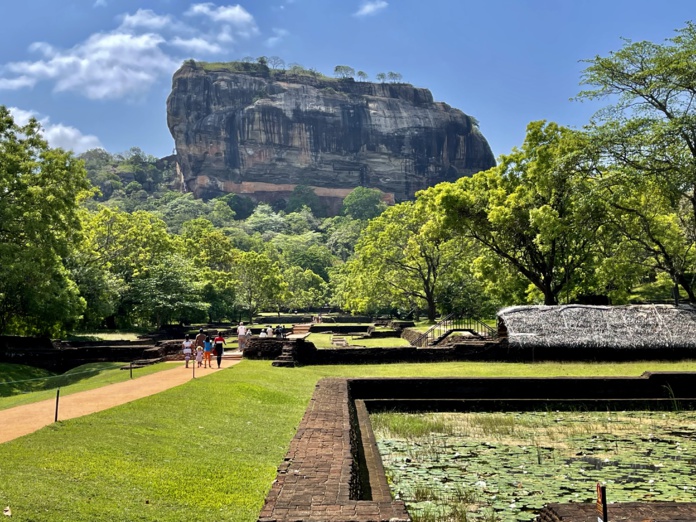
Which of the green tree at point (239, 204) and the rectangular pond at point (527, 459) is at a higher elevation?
the green tree at point (239, 204)

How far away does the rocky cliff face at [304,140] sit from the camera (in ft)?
440

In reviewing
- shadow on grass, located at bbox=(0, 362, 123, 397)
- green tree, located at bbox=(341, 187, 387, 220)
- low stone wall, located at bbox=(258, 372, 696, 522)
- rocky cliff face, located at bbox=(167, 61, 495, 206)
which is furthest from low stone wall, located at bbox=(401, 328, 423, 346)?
rocky cliff face, located at bbox=(167, 61, 495, 206)

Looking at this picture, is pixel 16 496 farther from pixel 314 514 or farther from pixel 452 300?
pixel 452 300

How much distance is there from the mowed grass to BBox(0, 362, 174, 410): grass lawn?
179 inches

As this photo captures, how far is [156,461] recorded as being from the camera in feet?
20.9

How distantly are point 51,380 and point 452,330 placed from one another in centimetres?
1525

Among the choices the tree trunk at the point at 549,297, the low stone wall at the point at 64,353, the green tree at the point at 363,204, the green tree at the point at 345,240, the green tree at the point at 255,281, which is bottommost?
the low stone wall at the point at 64,353

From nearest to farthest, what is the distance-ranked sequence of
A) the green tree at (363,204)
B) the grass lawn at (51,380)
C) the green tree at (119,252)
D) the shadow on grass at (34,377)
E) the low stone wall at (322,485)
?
1. the low stone wall at (322,485)
2. the grass lawn at (51,380)
3. the shadow on grass at (34,377)
4. the green tree at (119,252)
5. the green tree at (363,204)

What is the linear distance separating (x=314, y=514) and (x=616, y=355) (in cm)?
1813

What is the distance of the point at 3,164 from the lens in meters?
21.2

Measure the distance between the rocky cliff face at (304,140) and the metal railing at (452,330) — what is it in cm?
10772

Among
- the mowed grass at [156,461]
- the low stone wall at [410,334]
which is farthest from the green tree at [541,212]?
the mowed grass at [156,461]

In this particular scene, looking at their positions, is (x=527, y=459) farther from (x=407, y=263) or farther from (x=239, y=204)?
(x=239, y=204)

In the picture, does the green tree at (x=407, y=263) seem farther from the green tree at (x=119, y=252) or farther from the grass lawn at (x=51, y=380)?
the grass lawn at (x=51, y=380)
